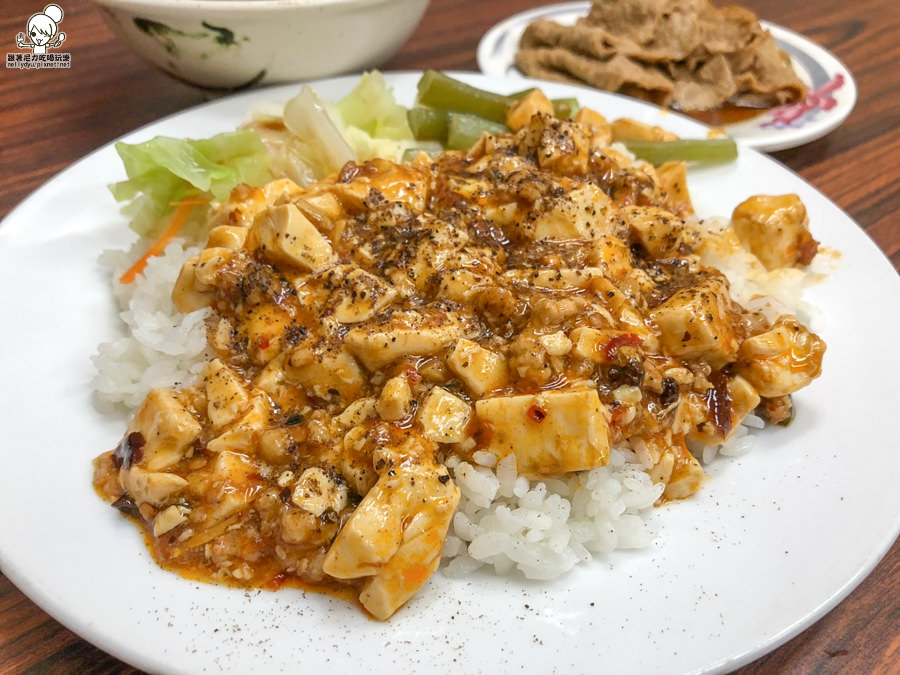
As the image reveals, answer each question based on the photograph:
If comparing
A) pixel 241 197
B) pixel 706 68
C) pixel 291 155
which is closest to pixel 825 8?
pixel 706 68

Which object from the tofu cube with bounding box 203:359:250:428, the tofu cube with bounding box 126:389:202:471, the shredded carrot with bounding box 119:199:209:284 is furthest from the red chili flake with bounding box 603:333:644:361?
the shredded carrot with bounding box 119:199:209:284

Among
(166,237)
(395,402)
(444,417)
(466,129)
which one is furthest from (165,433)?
(466,129)

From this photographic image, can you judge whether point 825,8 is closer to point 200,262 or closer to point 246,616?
point 200,262

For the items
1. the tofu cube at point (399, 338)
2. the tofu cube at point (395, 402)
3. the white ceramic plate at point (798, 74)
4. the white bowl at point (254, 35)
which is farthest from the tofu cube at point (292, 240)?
the white ceramic plate at point (798, 74)

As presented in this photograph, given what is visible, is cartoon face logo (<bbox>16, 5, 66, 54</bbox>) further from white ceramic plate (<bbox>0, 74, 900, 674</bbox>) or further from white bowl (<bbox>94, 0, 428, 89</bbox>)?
white ceramic plate (<bbox>0, 74, 900, 674</bbox>)

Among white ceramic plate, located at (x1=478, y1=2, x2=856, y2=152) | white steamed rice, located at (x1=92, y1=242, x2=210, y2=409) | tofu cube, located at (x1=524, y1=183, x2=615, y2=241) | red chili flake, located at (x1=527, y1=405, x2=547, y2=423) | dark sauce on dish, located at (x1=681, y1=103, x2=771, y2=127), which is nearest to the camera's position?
red chili flake, located at (x1=527, y1=405, x2=547, y2=423)

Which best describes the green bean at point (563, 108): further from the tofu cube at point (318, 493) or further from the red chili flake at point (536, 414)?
the tofu cube at point (318, 493)
